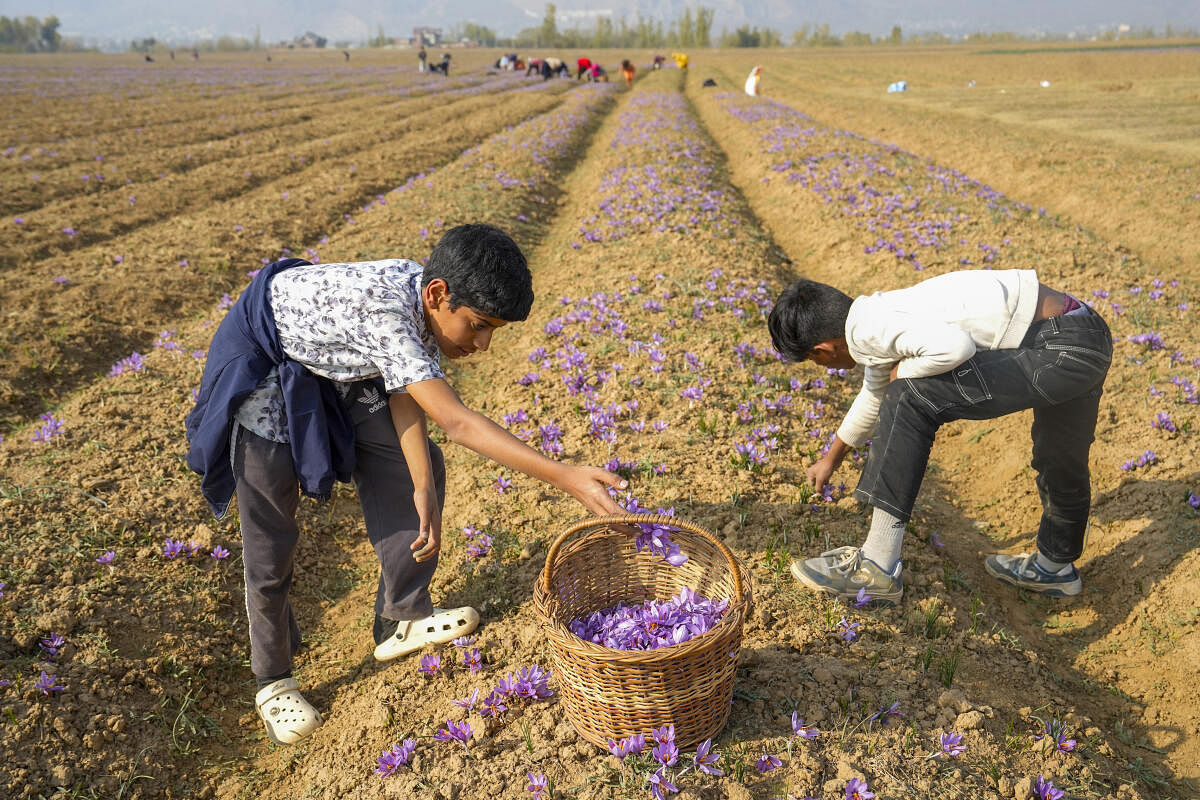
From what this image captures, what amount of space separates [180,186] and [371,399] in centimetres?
1561

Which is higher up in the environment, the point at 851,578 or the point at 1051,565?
the point at 851,578

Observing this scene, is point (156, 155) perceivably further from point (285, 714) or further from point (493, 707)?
point (493, 707)

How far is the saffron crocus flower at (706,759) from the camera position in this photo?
3.15m

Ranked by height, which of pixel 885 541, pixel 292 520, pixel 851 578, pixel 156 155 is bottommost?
pixel 851 578

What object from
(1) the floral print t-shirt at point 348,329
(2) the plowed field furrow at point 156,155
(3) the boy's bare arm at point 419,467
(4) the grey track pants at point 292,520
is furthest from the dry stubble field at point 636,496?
(1) the floral print t-shirt at point 348,329

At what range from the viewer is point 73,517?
17.2 feet

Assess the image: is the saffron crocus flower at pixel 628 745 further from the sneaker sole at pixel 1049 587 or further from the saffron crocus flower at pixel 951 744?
→ the sneaker sole at pixel 1049 587

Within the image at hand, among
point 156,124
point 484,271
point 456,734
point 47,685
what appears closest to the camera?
point 484,271

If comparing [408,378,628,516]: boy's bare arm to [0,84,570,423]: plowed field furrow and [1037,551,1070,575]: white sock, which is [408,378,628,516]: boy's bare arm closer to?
[1037,551,1070,575]: white sock

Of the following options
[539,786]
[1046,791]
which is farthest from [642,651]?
[1046,791]

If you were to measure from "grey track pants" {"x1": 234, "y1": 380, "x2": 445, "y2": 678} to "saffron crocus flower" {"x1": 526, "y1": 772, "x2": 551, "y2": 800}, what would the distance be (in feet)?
4.23

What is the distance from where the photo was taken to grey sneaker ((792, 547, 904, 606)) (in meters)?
4.39

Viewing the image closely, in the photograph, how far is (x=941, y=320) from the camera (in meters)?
4.01

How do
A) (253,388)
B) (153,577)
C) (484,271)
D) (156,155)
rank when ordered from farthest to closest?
1. (156,155)
2. (153,577)
3. (253,388)
4. (484,271)
